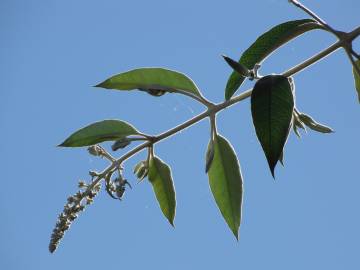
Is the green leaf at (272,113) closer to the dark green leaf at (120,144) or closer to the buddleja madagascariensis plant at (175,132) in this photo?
the buddleja madagascariensis plant at (175,132)

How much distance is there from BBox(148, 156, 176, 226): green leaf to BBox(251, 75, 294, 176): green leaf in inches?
17.0

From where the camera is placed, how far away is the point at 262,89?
37.8 inches

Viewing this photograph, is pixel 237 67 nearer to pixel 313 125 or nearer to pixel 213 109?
pixel 213 109

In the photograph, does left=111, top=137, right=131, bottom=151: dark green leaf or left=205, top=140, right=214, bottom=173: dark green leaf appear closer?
left=205, top=140, right=214, bottom=173: dark green leaf

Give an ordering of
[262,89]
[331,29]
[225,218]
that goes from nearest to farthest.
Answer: [262,89]
[331,29]
[225,218]

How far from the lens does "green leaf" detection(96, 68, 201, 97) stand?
4.15 ft

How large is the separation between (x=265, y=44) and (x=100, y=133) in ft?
1.40

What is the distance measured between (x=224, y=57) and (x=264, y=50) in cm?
18

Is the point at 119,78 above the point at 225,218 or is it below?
above

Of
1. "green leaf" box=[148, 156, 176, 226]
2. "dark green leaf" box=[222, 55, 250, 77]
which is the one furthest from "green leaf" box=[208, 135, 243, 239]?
"dark green leaf" box=[222, 55, 250, 77]

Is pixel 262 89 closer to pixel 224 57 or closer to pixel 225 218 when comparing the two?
pixel 224 57

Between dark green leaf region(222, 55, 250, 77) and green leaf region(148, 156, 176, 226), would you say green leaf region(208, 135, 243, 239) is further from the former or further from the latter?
dark green leaf region(222, 55, 250, 77)

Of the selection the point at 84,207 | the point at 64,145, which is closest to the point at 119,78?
the point at 64,145

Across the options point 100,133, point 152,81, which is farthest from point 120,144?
point 152,81
